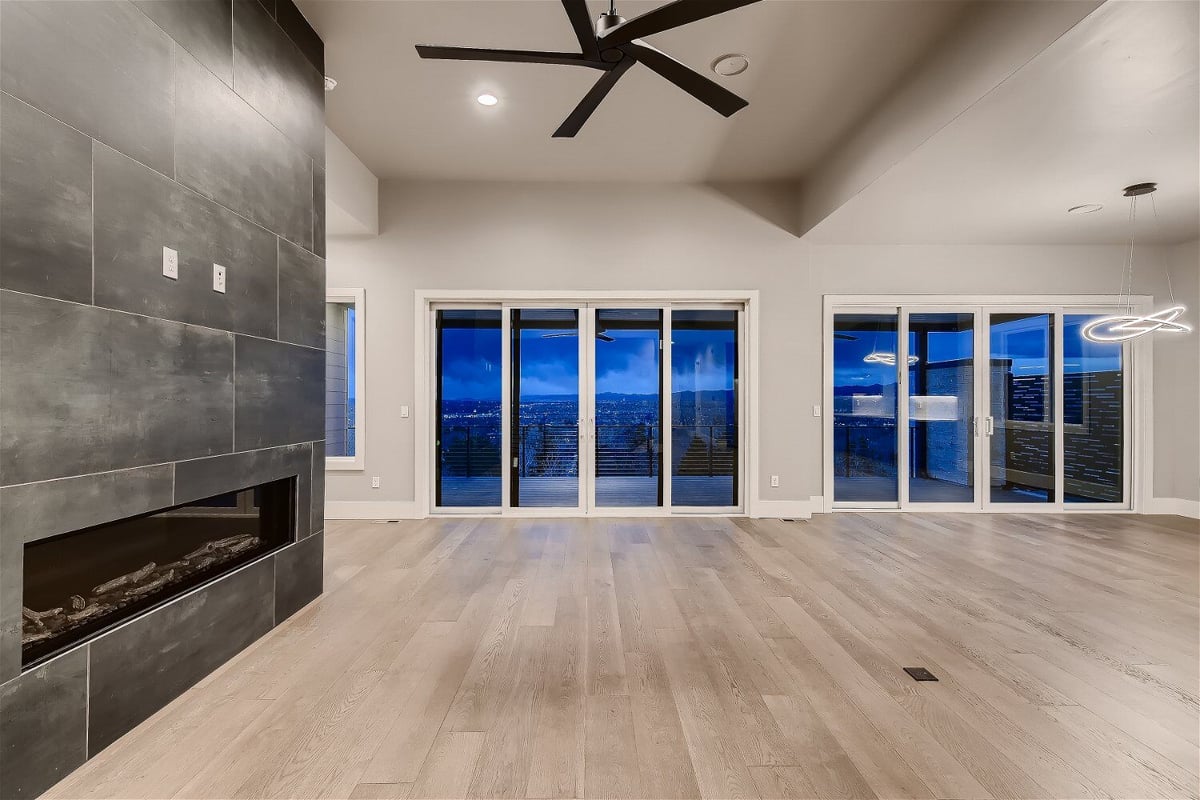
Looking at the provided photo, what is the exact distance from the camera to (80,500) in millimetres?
1675

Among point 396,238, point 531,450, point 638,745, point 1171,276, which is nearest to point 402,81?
point 396,238

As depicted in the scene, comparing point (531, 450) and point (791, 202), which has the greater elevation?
point (791, 202)

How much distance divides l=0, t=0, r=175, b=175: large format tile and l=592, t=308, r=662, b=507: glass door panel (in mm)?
3776

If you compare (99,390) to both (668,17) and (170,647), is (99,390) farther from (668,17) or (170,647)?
(668,17)

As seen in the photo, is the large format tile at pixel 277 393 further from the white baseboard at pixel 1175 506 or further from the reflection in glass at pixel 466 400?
the white baseboard at pixel 1175 506

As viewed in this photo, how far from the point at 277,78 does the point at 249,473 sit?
2.03 metres

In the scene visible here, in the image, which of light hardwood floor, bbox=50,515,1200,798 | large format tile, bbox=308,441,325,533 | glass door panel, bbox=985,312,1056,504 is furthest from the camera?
glass door panel, bbox=985,312,1056,504

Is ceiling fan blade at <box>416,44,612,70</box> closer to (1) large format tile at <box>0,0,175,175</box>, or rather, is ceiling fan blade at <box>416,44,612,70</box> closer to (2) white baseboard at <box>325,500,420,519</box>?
(1) large format tile at <box>0,0,175,175</box>

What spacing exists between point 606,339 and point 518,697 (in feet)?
12.4

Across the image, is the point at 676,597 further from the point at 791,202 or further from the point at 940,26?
the point at 791,202

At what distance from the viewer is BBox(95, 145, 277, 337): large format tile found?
1.77 m

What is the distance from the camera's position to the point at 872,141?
12.6ft

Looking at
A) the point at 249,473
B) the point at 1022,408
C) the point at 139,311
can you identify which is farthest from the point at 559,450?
the point at 1022,408

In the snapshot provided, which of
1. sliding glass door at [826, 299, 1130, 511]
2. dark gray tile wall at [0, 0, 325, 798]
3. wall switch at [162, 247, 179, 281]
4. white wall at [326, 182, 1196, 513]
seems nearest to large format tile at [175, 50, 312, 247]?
dark gray tile wall at [0, 0, 325, 798]
